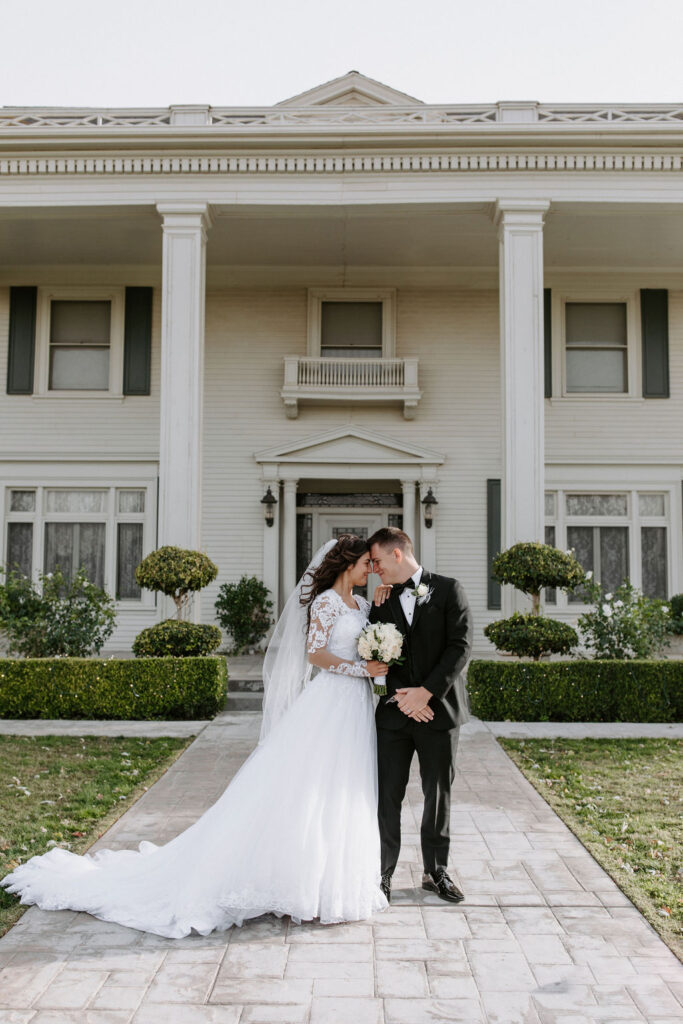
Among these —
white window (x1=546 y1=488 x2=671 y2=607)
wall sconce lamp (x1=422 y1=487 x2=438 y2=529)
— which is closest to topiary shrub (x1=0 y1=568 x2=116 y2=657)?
wall sconce lamp (x1=422 y1=487 x2=438 y2=529)

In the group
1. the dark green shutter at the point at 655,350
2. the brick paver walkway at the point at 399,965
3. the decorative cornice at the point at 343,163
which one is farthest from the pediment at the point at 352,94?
the brick paver walkway at the point at 399,965

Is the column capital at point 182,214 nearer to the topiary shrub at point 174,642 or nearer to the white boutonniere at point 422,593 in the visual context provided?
the topiary shrub at point 174,642

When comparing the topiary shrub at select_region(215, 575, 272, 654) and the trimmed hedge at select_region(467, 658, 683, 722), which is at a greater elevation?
the topiary shrub at select_region(215, 575, 272, 654)

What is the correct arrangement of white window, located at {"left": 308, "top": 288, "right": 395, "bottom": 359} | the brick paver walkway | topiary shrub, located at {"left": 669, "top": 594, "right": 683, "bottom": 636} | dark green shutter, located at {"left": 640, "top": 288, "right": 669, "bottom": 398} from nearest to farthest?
the brick paver walkway, topiary shrub, located at {"left": 669, "top": 594, "right": 683, "bottom": 636}, dark green shutter, located at {"left": 640, "top": 288, "right": 669, "bottom": 398}, white window, located at {"left": 308, "top": 288, "right": 395, "bottom": 359}

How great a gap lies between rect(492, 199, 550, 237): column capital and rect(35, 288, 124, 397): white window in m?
6.94

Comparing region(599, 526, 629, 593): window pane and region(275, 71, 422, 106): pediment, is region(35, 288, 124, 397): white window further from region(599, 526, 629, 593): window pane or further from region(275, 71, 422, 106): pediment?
region(599, 526, 629, 593): window pane

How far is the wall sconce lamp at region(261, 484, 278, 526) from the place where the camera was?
49.1 ft

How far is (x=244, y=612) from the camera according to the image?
14.5 meters

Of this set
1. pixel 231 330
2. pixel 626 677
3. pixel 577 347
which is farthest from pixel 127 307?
pixel 626 677

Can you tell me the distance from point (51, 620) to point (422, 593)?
7.77m

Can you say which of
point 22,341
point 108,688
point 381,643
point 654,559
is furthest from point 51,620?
point 654,559

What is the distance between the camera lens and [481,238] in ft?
46.5

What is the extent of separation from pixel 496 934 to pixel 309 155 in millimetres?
11284

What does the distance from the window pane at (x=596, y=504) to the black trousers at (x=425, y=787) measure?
11403 millimetres
